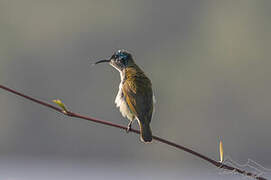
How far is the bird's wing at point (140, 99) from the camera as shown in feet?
18.8

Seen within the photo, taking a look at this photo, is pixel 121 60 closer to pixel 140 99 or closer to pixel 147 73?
pixel 140 99

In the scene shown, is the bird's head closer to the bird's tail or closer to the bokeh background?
the bird's tail

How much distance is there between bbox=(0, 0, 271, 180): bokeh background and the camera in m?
44.9

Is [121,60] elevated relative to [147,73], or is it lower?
lower

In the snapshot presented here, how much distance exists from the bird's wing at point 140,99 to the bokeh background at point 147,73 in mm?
28810

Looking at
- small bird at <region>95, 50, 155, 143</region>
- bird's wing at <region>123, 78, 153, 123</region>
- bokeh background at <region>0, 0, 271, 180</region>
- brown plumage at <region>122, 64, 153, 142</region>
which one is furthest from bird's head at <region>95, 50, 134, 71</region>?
bokeh background at <region>0, 0, 271, 180</region>

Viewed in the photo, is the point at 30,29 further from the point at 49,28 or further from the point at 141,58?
the point at 141,58

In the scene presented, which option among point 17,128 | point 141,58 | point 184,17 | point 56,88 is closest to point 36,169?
point 17,128

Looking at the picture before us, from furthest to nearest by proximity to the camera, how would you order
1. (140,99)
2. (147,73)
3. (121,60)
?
(147,73) → (121,60) → (140,99)

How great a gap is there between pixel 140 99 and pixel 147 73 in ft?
160

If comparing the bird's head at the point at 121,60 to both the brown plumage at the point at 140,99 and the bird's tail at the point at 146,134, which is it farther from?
the bird's tail at the point at 146,134

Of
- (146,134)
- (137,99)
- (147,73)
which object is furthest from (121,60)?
(147,73)

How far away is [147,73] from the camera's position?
5438 cm

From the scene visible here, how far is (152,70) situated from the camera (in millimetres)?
54281
